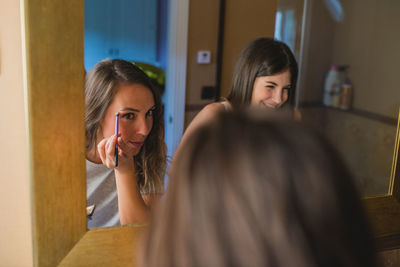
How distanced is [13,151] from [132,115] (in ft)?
0.58

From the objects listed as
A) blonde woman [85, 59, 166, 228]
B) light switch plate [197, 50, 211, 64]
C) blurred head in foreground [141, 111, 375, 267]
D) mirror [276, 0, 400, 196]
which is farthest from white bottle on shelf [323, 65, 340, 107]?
blurred head in foreground [141, 111, 375, 267]

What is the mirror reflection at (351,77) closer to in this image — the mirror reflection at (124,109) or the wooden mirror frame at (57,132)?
the mirror reflection at (124,109)

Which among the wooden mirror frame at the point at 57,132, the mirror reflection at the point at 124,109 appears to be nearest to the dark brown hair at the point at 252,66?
the mirror reflection at the point at 124,109

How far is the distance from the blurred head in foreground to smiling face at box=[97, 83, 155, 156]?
11.3 inches

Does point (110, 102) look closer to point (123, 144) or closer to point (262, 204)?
point (123, 144)

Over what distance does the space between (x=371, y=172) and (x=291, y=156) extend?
0.62 metres

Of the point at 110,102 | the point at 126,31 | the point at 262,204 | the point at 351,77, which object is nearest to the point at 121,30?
the point at 126,31

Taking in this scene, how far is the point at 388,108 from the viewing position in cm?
81

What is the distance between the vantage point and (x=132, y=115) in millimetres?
565

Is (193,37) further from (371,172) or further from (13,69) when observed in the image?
(371,172)

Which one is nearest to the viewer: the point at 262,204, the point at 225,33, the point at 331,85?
the point at 262,204

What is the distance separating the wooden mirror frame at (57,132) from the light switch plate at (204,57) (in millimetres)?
217

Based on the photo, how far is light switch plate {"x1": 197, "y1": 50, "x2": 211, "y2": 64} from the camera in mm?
636

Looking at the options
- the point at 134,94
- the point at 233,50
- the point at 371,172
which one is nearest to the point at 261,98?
the point at 233,50
